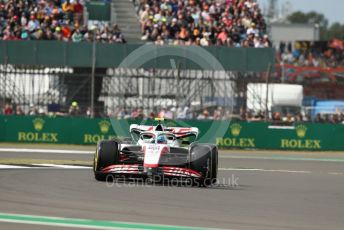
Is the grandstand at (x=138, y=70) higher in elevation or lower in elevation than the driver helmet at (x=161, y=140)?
higher

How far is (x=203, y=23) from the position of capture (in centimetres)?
3431

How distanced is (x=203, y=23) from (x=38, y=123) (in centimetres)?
891

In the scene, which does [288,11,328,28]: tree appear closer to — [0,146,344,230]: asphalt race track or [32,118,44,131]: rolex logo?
[32,118,44,131]: rolex logo

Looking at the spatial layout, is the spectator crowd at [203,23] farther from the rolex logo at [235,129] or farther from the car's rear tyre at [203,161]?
the car's rear tyre at [203,161]

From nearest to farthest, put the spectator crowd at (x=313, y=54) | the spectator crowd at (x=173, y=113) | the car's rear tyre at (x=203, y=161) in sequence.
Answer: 1. the car's rear tyre at (x=203, y=161)
2. the spectator crowd at (x=173, y=113)
3. the spectator crowd at (x=313, y=54)

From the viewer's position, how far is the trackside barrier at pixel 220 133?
28625 mm

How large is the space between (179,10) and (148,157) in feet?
69.6

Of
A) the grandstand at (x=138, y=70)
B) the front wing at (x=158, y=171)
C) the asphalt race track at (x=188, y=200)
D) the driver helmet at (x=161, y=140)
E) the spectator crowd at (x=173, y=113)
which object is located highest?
the grandstand at (x=138, y=70)

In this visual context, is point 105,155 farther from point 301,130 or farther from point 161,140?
point 301,130

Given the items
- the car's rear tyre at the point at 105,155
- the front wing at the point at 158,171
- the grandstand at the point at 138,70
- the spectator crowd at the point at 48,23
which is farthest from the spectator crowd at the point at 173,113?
the front wing at the point at 158,171

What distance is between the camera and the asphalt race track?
394 inches

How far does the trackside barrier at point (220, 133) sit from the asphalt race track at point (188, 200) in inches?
367

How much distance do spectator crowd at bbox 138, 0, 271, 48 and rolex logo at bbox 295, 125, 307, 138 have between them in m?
5.47

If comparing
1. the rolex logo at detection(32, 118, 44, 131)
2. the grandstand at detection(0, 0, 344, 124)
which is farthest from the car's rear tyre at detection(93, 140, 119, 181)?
the rolex logo at detection(32, 118, 44, 131)
